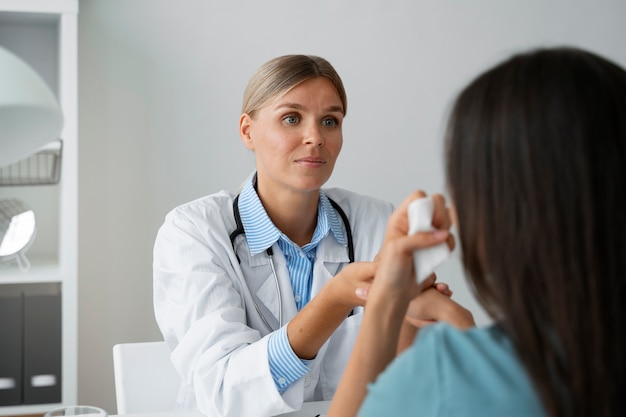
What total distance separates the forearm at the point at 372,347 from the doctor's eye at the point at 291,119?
0.85 m

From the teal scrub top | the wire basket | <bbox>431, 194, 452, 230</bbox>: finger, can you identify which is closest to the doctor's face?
<bbox>431, 194, 452, 230</bbox>: finger

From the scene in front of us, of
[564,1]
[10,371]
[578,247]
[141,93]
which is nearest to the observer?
[578,247]

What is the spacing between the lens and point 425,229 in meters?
0.90

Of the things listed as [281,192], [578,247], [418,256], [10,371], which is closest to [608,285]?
[578,247]

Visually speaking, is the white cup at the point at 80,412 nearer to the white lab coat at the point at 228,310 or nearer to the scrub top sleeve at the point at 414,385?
the white lab coat at the point at 228,310

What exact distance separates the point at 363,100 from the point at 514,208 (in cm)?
251

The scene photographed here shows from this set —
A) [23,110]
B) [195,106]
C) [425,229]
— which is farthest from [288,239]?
[195,106]

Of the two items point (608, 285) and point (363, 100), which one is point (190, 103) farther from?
point (608, 285)

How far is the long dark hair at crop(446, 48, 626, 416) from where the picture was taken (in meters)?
0.67

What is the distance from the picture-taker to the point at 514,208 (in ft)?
2.25

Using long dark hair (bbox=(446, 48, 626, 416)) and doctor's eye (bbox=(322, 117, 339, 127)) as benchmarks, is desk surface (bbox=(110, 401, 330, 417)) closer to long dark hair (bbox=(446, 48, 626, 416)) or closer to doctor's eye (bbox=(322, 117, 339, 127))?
doctor's eye (bbox=(322, 117, 339, 127))

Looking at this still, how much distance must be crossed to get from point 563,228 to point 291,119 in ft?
3.85

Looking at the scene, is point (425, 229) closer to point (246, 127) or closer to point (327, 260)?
point (327, 260)

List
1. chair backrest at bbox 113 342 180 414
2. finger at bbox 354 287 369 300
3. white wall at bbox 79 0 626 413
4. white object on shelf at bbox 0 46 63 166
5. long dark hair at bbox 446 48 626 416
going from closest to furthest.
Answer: long dark hair at bbox 446 48 626 416 → white object on shelf at bbox 0 46 63 166 → finger at bbox 354 287 369 300 → chair backrest at bbox 113 342 180 414 → white wall at bbox 79 0 626 413
